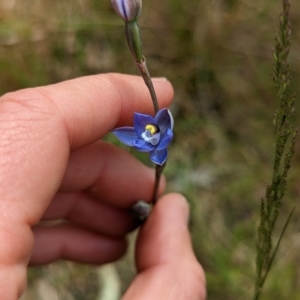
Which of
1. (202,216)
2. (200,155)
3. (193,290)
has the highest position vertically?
(193,290)

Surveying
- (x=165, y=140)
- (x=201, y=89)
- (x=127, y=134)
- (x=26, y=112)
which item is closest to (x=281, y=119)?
(x=165, y=140)

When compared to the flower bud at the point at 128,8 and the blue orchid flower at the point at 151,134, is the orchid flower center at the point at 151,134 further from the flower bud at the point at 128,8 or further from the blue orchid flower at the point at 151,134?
the flower bud at the point at 128,8

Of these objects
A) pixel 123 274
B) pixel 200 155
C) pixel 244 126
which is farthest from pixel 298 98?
pixel 123 274

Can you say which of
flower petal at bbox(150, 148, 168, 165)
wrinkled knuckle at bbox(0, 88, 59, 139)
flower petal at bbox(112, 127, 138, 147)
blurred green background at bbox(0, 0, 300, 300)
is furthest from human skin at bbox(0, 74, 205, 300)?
blurred green background at bbox(0, 0, 300, 300)

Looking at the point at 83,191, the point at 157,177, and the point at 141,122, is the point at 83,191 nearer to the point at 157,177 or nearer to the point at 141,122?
the point at 157,177

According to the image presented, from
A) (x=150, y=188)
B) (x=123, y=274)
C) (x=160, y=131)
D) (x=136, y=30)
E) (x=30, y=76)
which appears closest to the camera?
(x=136, y=30)

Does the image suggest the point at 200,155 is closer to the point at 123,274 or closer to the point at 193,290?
the point at 123,274
